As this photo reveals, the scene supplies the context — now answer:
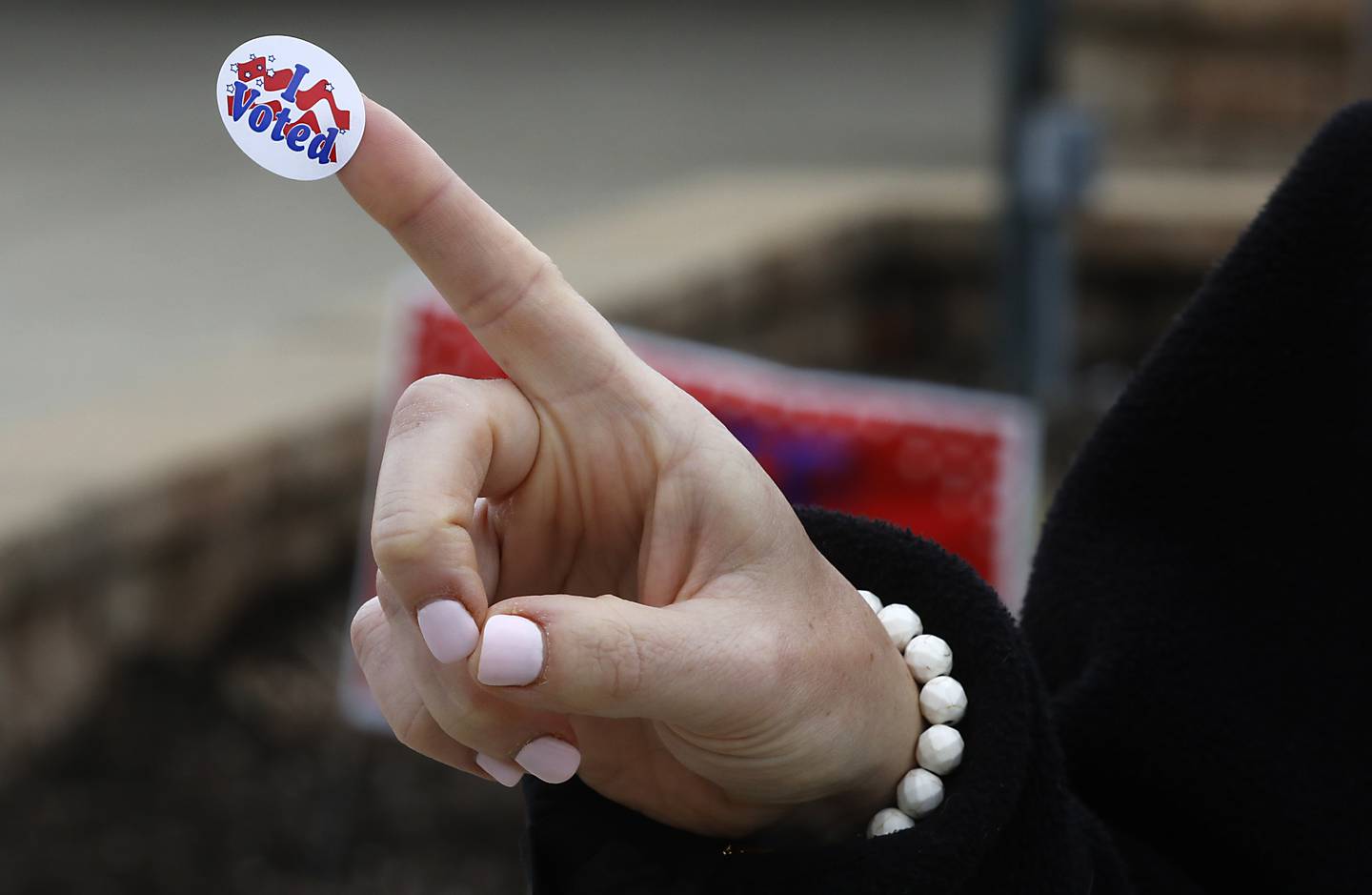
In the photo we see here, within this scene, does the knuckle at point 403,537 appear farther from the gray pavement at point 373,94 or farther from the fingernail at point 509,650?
the gray pavement at point 373,94

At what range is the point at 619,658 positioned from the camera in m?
0.74

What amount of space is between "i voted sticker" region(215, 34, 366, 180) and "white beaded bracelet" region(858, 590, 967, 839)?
0.37 meters

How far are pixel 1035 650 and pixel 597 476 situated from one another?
1.47 feet

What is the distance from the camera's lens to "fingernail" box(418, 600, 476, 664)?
717 millimetres

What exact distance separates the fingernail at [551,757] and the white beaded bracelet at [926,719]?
0.57 feet

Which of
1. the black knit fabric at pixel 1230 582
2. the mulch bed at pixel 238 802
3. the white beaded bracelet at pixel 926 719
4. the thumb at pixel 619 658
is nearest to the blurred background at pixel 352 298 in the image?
the mulch bed at pixel 238 802

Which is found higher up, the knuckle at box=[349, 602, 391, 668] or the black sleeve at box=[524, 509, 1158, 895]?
the knuckle at box=[349, 602, 391, 668]

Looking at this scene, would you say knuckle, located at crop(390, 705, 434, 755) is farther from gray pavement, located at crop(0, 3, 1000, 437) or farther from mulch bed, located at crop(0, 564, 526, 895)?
gray pavement, located at crop(0, 3, 1000, 437)

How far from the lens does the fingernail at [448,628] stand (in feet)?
2.35

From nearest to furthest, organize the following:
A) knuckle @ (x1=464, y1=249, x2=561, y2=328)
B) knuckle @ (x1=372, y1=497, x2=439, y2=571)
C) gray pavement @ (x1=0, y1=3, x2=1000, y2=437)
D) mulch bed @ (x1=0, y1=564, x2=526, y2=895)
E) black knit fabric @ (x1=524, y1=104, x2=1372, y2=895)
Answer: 1. knuckle @ (x1=372, y1=497, x2=439, y2=571)
2. knuckle @ (x1=464, y1=249, x2=561, y2=328)
3. black knit fabric @ (x1=524, y1=104, x2=1372, y2=895)
4. mulch bed @ (x1=0, y1=564, x2=526, y2=895)
5. gray pavement @ (x1=0, y1=3, x2=1000, y2=437)

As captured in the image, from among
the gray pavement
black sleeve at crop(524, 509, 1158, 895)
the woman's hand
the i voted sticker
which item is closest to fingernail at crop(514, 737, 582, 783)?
the woman's hand

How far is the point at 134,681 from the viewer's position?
276cm

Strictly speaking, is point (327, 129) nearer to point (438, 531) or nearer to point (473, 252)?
point (473, 252)

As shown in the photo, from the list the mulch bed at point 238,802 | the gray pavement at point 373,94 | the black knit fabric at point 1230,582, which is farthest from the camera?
the gray pavement at point 373,94
